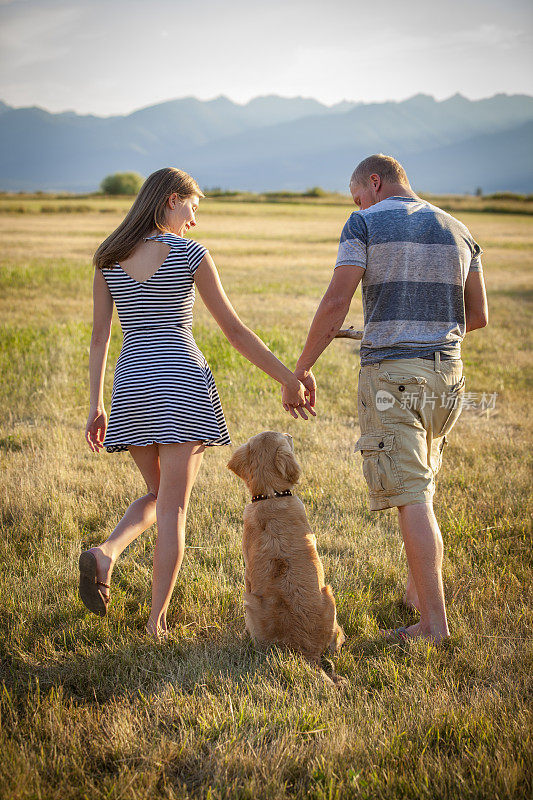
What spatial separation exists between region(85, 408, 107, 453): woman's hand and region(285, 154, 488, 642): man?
4.96 feet

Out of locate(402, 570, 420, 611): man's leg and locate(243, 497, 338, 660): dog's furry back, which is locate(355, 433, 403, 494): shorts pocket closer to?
locate(243, 497, 338, 660): dog's furry back

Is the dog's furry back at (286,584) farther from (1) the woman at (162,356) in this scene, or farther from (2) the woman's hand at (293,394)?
(2) the woman's hand at (293,394)

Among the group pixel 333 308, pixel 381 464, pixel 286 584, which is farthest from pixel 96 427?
pixel 381 464

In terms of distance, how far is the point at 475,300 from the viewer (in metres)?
3.63

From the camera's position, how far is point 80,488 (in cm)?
536

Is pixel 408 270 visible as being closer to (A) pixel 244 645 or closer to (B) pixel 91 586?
(A) pixel 244 645

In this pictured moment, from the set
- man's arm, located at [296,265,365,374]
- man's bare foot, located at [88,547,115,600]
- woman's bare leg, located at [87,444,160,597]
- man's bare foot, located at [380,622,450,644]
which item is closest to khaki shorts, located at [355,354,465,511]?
man's arm, located at [296,265,365,374]

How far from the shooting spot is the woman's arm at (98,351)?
3.30 metres

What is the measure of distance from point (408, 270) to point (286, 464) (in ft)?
4.27

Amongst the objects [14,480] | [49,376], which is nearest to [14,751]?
[14,480]

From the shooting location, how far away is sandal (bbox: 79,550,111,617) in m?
3.26

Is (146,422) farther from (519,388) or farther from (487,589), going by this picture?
(519,388)

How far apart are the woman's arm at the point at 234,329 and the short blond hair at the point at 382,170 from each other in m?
1.15

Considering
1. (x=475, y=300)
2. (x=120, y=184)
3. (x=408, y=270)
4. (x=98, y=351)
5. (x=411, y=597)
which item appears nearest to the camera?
(x=408, y=270)
